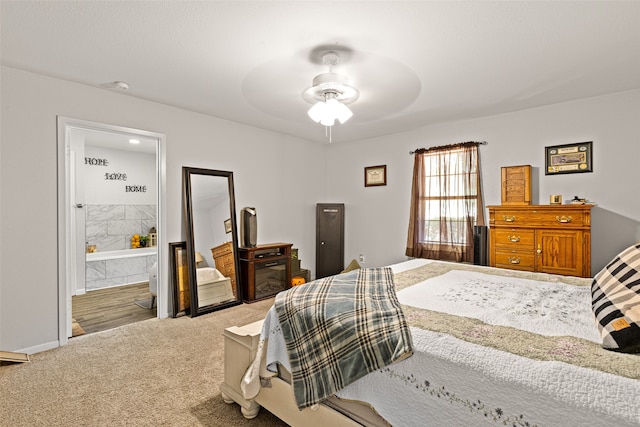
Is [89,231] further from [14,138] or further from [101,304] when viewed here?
[14,138]

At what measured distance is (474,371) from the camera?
1.19 meters

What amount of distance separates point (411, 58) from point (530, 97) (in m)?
1.73

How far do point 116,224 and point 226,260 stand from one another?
3219 millimetres

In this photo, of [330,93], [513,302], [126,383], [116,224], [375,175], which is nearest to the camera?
[513,302]

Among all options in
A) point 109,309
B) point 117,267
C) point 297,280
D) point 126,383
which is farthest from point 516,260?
point 117,267

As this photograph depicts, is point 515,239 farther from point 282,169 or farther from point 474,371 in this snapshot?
point 282,169

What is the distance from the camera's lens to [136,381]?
2.36m

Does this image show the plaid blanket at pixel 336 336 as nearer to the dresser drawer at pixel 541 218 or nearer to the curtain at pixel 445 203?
the dresser drawer at pixel 541 218

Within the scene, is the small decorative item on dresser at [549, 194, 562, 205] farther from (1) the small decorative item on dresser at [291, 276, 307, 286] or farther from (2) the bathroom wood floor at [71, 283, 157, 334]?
(2) the bathroom wood floor at [71, 283, 157, 334]

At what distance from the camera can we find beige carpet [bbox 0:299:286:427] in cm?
196

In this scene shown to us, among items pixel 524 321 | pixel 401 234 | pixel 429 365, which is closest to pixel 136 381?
A: pixel 429 365

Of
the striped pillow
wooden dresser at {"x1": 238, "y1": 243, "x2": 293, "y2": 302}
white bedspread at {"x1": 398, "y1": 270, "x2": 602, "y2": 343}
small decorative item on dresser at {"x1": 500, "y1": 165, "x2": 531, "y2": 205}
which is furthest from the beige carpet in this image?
small decorative item on dresser at {"x1": 500, "y1": 165, "x2": 531, "y2": 205}

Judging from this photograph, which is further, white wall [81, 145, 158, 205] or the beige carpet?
white wall [81, 145, 158, 205]

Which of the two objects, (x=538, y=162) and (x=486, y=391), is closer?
(x=486, y=391)
